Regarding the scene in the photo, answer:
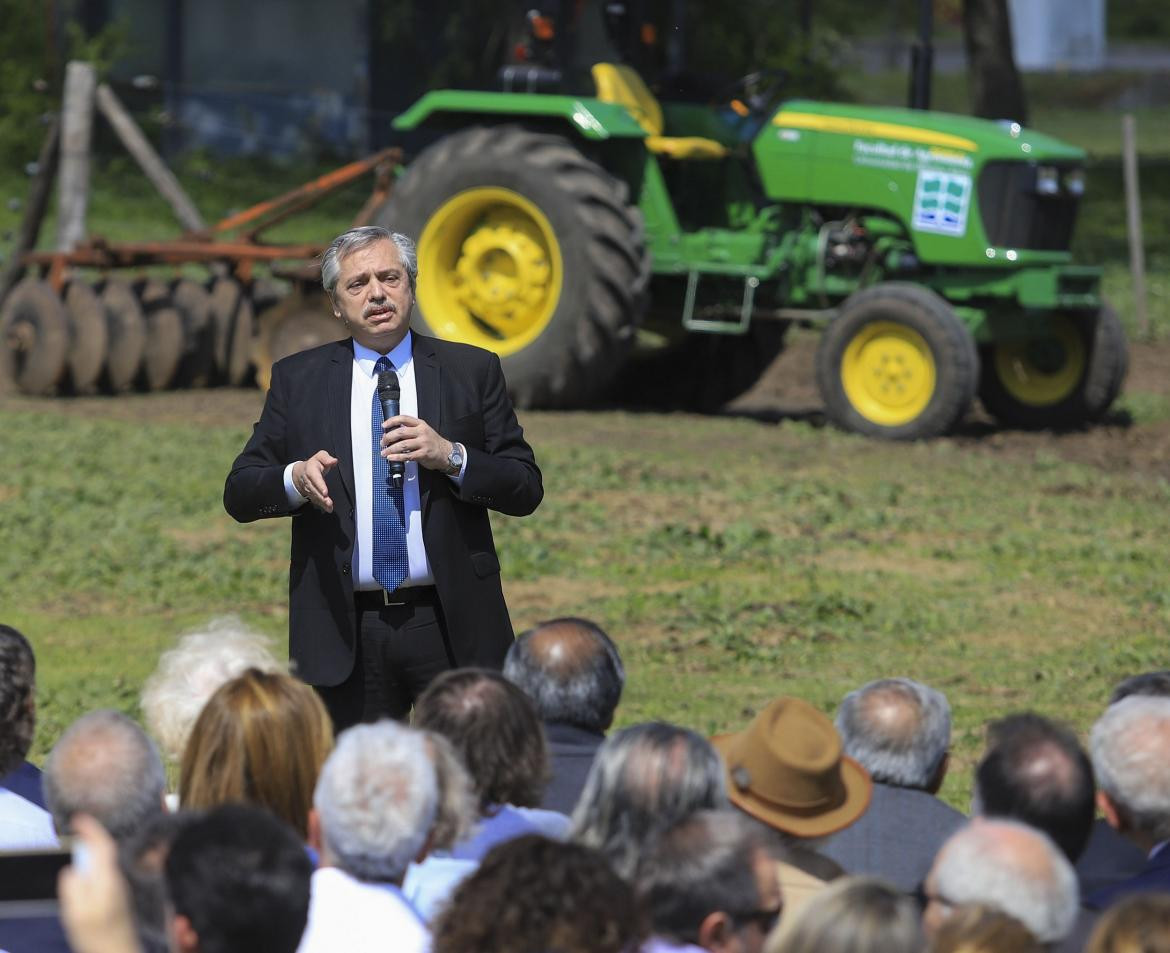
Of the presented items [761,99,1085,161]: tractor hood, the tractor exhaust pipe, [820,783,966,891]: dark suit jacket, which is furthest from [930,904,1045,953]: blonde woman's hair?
the tractor exhaust pipe

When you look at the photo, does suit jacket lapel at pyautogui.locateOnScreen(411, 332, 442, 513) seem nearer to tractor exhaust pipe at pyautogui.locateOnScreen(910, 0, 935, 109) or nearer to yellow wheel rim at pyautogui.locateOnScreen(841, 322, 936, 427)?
yellow wheel rim at pyautogui.locateOnScreen(841, 322, 936, 427)

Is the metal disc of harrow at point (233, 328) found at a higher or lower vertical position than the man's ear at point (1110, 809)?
lower

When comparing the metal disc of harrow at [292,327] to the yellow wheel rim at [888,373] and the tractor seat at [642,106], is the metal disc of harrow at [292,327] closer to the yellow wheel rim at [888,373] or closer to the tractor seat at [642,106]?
the tractor seat at [642,106]

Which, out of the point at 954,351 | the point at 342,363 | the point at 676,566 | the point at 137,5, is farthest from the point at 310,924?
the point at 137,5

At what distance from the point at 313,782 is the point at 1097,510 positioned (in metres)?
7.54

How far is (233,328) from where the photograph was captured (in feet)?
50.9

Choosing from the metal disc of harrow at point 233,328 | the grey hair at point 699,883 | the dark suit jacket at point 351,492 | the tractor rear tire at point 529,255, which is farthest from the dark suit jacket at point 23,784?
the metal disc of harrow at point 233,328

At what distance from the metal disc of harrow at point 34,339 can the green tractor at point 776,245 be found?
251 cm

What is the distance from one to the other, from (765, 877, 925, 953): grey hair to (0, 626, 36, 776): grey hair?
197 cm

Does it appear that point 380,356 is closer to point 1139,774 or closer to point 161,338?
point 1139,774

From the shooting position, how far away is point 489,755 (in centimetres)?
404

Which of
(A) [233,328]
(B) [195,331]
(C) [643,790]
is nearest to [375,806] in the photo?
(C) [643,790]

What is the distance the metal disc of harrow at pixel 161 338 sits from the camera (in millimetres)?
15078

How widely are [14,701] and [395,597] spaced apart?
945mm
